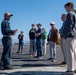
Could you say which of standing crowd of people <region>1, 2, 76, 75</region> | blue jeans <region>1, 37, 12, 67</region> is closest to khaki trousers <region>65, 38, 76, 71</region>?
standing crowd of people <region>1, 2, 76, 75</region>

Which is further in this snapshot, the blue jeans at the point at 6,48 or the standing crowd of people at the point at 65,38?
the blue jeans at the point at 6,48

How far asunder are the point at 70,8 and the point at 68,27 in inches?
29.3

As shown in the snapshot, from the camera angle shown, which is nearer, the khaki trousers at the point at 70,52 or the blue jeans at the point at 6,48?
the khaki trousers at the point at 70,52

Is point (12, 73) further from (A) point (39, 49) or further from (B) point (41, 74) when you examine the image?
(A) point (39, 49)

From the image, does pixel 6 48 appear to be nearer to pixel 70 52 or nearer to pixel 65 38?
pixel 65 38

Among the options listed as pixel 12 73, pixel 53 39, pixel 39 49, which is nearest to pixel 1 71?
pixel 12 73

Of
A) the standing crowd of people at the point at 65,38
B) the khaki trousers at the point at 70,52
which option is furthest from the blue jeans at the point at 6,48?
the khaki trousers at the point at 70,52

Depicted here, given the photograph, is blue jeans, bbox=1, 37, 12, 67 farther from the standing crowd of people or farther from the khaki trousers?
the khaki trousers

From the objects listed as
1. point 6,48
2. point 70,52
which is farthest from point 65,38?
point 6,48

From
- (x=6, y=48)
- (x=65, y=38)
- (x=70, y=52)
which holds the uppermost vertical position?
(x=65, y=38)

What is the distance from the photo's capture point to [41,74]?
918 centimetres

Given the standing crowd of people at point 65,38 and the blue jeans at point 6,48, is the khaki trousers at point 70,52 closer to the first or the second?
the standing crowd of people at point 65,38

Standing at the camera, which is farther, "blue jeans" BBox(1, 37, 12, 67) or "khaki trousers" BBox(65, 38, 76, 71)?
"blue jeans" BBox(1, 37, 12, 67)

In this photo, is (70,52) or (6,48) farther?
(6,48)
